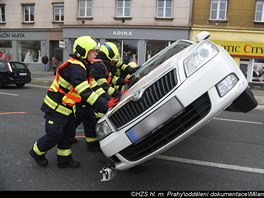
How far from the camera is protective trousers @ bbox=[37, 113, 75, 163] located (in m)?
3.50

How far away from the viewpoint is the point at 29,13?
79.1 feet

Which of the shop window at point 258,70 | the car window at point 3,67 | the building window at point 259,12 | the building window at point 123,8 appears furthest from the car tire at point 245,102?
the building window at point 123,8

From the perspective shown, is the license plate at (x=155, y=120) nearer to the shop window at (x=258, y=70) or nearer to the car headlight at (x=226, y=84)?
the car headlight at (x=226, y=84)

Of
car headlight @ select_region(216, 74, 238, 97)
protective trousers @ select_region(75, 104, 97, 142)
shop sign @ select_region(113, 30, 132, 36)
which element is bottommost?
protective trousers @ select_region(75, 104, 97, 142)

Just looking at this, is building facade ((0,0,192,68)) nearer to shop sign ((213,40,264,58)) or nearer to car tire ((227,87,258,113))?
shop sign ((213,40,264,58))

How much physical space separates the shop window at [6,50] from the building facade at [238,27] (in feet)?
54.5

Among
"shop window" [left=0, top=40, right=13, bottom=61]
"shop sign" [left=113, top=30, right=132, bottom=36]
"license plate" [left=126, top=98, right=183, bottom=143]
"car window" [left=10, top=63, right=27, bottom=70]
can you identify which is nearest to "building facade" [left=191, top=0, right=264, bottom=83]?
"shop sign" [left=113, top=30, right=132, bottom=36]

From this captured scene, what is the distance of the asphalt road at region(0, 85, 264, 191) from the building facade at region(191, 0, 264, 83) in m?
13.7

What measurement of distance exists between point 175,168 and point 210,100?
1525 mm

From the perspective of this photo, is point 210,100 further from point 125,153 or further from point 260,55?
point 260,55

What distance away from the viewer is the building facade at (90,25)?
18906 millimetres

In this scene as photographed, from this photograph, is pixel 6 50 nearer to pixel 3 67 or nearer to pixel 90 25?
pixel 90 25

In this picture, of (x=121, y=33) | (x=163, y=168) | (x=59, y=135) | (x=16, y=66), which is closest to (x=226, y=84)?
(x=163, y=168)

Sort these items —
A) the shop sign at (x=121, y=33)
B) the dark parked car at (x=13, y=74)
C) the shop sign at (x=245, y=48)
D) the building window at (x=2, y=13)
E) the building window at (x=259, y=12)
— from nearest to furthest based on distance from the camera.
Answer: the dark parked car at (x=13, y=74) → the shop sign at (x=245, y=48) → the building window at (x=259, y=12) → the shop sign at (x=121, y=33) → the building window at (x=2, y=13)
